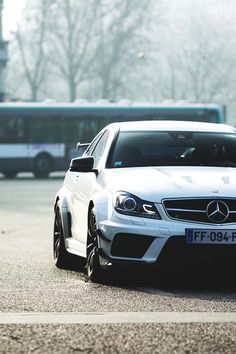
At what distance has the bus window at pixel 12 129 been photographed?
44031mm

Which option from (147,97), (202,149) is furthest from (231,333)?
(147,97)

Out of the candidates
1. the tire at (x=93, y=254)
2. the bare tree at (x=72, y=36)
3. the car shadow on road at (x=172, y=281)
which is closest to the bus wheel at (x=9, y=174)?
the car shadow on road at (x=172, y=281)

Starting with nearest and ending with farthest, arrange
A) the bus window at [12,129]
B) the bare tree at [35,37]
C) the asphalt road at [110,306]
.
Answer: the asphalt road at [110,306] → the bus window at [12,129] → the bare tree at [35,37]

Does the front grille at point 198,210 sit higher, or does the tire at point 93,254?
the front grille at point 198,210

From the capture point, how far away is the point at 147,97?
126562 mm

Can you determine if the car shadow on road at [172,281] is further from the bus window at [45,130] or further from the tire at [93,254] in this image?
the bus window at [45,130]

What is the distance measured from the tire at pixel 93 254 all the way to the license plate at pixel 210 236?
2.94 ft

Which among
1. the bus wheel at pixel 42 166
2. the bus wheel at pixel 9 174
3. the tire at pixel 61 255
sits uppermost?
the tire at pixel 61 255

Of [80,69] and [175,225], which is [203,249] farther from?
[80,69]

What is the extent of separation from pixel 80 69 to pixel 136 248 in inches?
3638

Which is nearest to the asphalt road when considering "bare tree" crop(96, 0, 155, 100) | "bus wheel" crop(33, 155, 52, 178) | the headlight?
the headlight

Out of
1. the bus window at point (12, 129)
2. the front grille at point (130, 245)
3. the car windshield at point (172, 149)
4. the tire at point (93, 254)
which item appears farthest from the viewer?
the bus window at point (12, 129)

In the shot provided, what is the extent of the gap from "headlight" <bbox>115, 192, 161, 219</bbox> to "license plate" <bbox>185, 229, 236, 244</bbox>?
0.31m

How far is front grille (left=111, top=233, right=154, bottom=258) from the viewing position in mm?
9414
